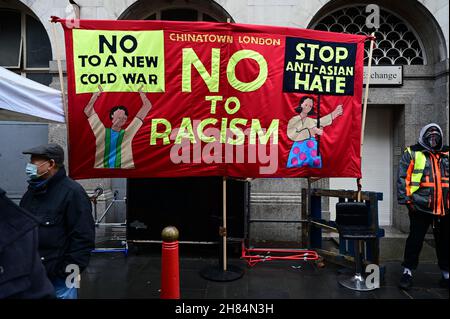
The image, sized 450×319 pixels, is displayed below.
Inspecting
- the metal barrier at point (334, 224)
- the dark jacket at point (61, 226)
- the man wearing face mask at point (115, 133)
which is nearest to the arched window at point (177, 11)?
the man wearing face mask at point (115, 133)

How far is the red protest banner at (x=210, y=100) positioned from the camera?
14.6 feet

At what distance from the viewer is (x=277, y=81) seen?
480 centimetres

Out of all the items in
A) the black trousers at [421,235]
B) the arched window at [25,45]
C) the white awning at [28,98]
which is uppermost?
the arched window at [25,45]

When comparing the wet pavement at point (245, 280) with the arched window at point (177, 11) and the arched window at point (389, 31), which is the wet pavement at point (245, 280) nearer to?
the arched window at point (389, 31)

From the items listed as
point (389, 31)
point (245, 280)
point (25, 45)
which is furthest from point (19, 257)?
point (389, 31)

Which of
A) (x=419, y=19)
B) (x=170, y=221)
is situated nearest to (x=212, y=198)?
(x=170, y=221)

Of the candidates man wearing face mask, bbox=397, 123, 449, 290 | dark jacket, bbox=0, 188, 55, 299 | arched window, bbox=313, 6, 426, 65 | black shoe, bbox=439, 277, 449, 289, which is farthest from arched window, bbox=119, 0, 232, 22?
dark jacket, bbox=0, 188, 55, 299

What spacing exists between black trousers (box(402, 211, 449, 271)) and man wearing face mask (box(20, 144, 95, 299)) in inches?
168

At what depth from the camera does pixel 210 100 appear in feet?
15.3

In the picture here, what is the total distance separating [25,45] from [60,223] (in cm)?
724

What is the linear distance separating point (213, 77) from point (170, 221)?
Answer: 2990mm

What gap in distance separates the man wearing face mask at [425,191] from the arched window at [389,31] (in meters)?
4.18

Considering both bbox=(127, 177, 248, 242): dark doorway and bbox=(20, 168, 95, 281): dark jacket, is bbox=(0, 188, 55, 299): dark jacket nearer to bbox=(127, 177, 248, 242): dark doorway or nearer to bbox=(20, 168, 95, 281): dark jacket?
bbox=(20, 168, 95, 281): dark jacket

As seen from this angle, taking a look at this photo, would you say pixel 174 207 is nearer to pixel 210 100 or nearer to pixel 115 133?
pixel 115 133
